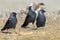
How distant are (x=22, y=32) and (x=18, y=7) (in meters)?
7.27

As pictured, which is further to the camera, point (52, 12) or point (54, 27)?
point (52, 12)

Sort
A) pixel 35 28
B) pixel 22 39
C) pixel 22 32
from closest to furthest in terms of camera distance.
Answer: pixel 22 39, pixel 22 32, pixel 35 28

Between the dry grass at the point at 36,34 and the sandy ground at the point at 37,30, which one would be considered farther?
the sandy ground at the point at 37,30

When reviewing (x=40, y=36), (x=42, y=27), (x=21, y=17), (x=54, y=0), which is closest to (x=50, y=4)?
(x=54, y=0)

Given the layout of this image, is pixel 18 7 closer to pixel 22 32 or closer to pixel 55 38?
pixel 22 32

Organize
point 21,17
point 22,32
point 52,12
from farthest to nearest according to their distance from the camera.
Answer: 1. point 52,12
2. point 21,17
3. point 22,32

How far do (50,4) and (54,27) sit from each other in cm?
706

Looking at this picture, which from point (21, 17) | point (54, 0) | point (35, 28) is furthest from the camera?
point (54, 0)

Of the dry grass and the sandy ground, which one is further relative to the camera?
the sandy ground

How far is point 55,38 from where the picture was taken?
1144cm

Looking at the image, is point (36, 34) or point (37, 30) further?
point (37, 30)

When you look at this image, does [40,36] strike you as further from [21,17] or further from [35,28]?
[21,17]

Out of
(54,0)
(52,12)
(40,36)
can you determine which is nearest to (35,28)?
(40,36)

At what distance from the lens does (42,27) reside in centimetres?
1390
